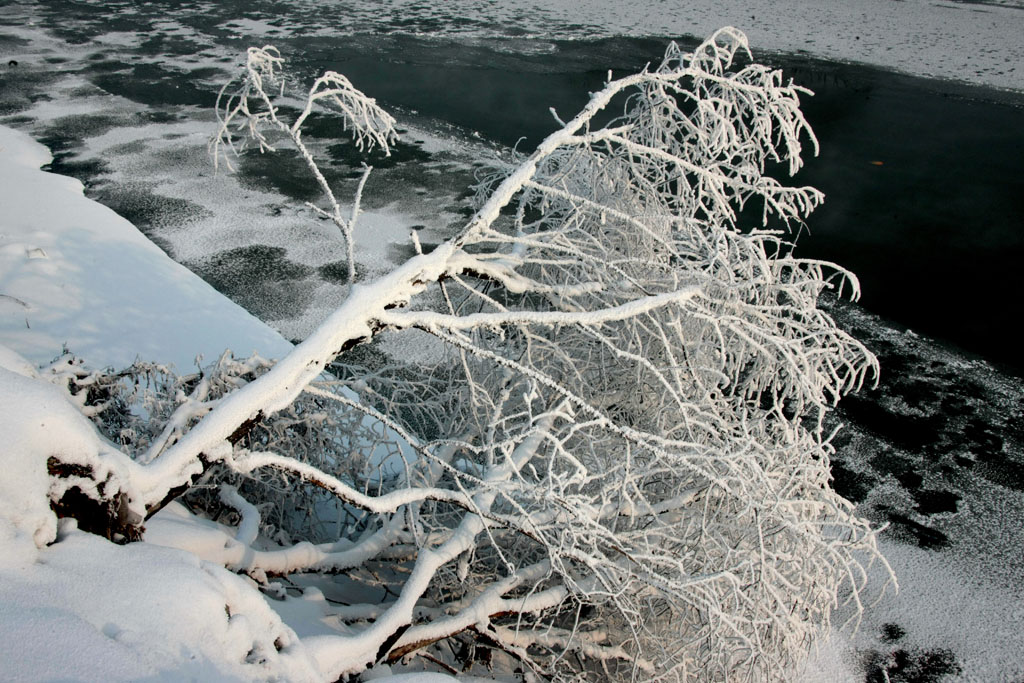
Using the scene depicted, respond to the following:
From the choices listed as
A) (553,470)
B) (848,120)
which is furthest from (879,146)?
(553,470)

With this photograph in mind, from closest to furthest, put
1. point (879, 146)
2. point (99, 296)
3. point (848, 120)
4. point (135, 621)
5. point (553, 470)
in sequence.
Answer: point (135, 621) < point (553, 470) < point (99, 296) < point (879, 146) < point (848, 120)

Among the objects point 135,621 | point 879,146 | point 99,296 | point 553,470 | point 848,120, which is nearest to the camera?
point 135,621

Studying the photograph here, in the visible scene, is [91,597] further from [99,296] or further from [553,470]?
[99,296]

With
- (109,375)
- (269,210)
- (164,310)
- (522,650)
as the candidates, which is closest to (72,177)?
(269,210)

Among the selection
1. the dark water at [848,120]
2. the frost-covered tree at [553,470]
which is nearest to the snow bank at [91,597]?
the frost-covered tree at [553,470]

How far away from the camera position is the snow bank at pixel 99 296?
4.79 meters

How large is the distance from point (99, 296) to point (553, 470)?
3612 mm

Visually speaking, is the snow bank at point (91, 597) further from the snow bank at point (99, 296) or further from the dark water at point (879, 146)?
the dark water at point (879, 146)

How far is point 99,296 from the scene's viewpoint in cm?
536

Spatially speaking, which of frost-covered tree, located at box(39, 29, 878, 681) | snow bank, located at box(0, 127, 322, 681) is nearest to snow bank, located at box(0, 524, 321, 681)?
snow bank, located at box(0, 127, 322, 681)

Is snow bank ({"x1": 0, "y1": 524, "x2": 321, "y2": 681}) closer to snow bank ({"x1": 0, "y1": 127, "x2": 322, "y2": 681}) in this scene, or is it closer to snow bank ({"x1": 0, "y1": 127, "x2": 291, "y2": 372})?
snow bank ({"x1": 0, "y1": 127, "x2": 322, "y2": 681})

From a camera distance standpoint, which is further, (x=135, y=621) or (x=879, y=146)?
(x=879, y=146)

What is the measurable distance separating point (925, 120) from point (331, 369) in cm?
796

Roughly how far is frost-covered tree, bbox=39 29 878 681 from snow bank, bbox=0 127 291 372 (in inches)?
61.2
